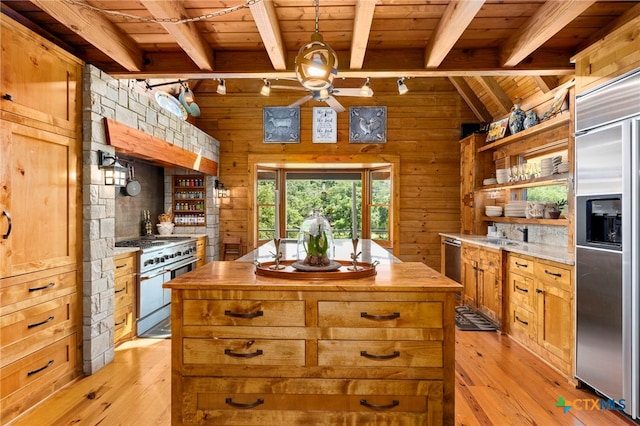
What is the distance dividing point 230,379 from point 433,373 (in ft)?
3.29

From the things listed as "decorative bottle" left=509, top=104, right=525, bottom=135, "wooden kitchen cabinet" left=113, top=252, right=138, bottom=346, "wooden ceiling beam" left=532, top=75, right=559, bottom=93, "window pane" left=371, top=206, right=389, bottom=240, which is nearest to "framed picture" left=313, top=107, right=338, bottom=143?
"window pane" left=371, top=206, right=389, bottom=240

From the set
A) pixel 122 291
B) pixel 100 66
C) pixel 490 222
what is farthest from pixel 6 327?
pixel 490 222

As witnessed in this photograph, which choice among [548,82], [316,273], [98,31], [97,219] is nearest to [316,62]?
[316,273]

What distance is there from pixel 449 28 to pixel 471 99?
3.87 meters

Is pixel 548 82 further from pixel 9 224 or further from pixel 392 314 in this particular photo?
pixel 9 224

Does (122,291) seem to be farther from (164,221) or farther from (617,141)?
(617,141)

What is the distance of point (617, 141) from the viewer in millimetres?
2377

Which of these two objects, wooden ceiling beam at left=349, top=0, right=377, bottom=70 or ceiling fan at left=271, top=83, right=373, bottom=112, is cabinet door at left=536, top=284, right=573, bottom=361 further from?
wooden ceiling beam at left=349, top=0, right=377, bottom=70

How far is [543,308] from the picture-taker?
10.7 ft

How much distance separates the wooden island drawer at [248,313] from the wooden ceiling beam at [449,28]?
207 cm

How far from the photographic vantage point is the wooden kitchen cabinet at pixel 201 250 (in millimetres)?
5574

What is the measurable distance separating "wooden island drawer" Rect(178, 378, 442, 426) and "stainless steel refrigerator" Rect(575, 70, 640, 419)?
5.03 ft

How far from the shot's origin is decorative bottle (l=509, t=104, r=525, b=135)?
4616mm

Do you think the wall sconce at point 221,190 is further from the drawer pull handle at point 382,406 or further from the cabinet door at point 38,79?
the drawer pull handle at point 382,406
